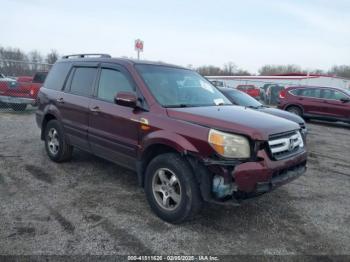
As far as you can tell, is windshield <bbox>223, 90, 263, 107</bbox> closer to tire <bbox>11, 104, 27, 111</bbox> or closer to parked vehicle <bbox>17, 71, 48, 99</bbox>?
parked vehicle <bbox>17, 71, 48, 99</bbox>

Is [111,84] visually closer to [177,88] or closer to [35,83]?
[177,88]

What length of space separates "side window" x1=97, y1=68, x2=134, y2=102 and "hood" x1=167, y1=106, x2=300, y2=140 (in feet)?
2.98

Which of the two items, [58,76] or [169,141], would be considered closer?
[169,141]

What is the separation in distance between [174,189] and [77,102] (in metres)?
2.34

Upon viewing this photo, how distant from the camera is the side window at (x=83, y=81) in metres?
4.93

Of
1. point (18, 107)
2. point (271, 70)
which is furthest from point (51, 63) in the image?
point (271, 70)

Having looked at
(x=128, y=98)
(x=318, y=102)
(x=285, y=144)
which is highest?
(x=128, y=98)

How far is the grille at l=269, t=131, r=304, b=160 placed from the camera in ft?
11.5

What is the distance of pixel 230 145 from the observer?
3301 mm

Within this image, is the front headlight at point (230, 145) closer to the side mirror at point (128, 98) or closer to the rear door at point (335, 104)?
the side mirror at point (128, 98)

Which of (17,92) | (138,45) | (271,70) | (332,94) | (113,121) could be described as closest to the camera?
(113,121)

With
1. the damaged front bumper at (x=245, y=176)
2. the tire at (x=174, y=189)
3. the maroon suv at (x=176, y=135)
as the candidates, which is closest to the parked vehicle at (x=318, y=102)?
the maroon suv at (x=176, y=135)

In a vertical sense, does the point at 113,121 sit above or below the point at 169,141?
above

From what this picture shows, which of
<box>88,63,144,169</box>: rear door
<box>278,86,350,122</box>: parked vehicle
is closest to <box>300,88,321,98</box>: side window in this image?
<box>278,86,350,122</box>: parked vehicle
